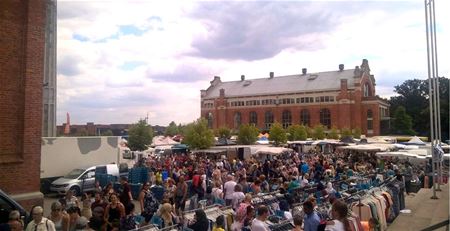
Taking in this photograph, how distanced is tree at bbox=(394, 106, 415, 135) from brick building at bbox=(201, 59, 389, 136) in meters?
2.44

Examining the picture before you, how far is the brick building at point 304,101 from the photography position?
7362 centimetres

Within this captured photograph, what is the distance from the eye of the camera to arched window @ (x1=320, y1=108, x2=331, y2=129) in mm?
77000

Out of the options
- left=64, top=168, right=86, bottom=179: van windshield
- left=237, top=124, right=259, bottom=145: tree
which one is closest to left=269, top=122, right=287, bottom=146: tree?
left=237, top=124, right=259, bottom=145: tree

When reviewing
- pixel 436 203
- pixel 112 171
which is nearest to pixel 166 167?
pixel 112 171

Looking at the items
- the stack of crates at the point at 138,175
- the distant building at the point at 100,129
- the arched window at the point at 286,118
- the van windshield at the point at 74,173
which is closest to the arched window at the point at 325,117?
the arched window at the point at 286,118

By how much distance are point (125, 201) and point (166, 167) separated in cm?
1416

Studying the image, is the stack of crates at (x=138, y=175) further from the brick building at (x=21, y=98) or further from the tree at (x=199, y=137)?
the tree at (x=199, y=137)

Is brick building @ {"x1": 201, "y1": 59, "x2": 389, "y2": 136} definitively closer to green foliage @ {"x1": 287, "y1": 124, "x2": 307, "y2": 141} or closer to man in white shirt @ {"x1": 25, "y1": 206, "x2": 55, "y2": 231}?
green foliage @ {"x1": 287, "y1": 124, "x2": 307, "y2": 141}

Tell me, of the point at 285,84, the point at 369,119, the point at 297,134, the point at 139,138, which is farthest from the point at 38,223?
the point at 285,84

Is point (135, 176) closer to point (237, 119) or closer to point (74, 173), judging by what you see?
point (74, 173)

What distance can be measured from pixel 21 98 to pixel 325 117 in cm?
7098

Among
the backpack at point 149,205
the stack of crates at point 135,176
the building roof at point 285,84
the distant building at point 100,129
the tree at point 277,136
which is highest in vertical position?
the building roof at point 285,84

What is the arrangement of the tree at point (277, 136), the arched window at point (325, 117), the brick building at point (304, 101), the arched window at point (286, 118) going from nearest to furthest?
the tree at point (277, 136), the brick building at point (304, 101), the arched window at point (325, 117), the arched window at point (286, 118)

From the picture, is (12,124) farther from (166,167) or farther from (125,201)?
(166,167)
